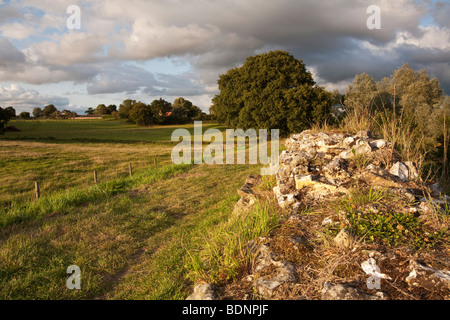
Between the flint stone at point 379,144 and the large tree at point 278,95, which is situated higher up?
the large tree at point 278,95

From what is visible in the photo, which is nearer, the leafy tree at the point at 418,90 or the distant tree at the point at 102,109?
the leafy tree at the point at 418,90

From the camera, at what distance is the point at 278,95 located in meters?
27.7

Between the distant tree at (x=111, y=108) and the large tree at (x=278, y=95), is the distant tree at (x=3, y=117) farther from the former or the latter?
the distant tree at (x=111, y=108)

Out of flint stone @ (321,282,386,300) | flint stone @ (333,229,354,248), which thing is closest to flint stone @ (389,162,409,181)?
flint stone @ (333,229,354,248)

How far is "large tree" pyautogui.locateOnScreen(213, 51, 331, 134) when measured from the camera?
88.5 feet

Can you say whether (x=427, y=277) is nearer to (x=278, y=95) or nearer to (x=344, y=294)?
(x=344, y=294)

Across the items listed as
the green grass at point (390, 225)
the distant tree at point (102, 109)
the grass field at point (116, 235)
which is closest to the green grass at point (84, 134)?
the grass field at point (116, 235)

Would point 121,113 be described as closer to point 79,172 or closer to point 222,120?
point 222,120

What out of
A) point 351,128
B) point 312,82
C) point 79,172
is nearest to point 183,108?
point 312,82

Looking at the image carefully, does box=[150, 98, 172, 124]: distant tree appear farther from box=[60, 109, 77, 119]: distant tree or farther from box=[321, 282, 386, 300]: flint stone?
box=[321, 282, 386, 300]: flint stone

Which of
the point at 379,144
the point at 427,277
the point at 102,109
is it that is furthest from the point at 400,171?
the point at 102,109

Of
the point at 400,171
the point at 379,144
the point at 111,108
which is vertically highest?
the point at 111,108

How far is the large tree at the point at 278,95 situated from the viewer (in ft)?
88.5

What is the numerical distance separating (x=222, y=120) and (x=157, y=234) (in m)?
31.8
